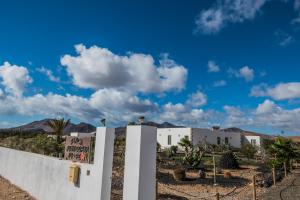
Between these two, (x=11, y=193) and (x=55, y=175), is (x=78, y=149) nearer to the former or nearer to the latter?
(x=55, y=175)

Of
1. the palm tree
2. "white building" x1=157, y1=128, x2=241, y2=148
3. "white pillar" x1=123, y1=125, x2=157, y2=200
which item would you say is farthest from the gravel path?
"white building" x1=157, y1=128, x2=241, y2=148

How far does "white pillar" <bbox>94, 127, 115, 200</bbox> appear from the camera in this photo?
21.7 ft

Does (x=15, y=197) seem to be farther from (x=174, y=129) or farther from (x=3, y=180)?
(x=174, y=129)

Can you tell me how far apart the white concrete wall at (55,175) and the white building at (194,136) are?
29.2 metres

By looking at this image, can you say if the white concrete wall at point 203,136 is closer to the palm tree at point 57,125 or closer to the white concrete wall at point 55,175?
the palm tree at point 57,125

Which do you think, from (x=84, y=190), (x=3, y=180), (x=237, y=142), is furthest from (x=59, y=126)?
(x=237, y=142)

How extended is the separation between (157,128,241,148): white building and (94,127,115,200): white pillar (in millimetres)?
35101

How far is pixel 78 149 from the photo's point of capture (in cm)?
865

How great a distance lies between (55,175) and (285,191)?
400 inches

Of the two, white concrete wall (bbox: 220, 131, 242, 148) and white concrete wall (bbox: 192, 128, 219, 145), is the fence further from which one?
white concrete wall (bbox: 220, 131, 242, 148)

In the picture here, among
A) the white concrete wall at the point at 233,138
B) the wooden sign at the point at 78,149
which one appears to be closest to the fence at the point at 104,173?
the wooden sign at the point at 78,149

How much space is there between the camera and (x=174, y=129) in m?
44.5

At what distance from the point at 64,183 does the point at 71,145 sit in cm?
109

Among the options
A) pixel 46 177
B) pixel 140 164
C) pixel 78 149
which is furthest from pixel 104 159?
pixel 46 177
